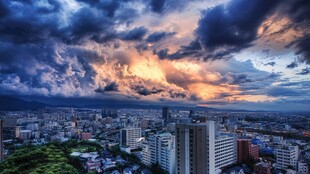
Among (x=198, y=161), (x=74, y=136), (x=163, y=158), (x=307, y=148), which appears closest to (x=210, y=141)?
(x=198, y=161)

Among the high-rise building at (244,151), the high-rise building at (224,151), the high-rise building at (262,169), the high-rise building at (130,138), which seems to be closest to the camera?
the high-rise building at (262,169)

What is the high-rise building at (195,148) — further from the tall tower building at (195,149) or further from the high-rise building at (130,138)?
the high-rise building at (130,138)

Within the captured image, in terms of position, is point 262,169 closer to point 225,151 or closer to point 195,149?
point 225,151

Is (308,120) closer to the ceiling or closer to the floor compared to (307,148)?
closer to the ceiling

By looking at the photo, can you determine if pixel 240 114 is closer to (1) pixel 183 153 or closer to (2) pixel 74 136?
(2) pixel 74 136

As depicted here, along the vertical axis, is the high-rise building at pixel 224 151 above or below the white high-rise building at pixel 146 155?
above

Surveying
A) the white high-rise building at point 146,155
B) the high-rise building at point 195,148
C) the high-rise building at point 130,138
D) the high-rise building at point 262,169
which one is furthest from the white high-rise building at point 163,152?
the high-rise building at point 130,138

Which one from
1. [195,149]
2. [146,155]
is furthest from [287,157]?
[146,155]
